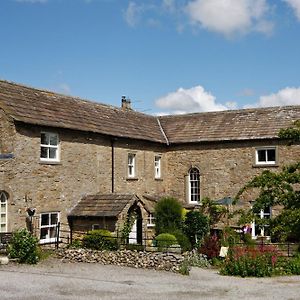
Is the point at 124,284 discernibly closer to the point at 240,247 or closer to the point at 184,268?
the point at 184,268

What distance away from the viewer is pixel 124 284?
57.1 ft

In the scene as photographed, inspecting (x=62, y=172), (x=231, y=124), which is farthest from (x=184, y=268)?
(x=231, y=124)

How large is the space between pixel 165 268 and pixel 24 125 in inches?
368

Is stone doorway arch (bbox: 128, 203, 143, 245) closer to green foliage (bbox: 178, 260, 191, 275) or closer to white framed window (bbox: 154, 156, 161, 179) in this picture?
white framed window (bbox: 154, 156, 161, 179)

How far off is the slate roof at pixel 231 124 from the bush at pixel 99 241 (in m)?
→ 12.6

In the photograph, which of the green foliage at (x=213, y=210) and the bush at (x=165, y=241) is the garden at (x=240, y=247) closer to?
the bush at (x=165, y=241)

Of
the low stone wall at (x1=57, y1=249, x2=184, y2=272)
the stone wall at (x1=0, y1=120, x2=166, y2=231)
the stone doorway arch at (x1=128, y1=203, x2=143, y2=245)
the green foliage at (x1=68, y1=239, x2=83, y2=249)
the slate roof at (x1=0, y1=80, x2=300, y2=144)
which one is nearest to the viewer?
the low stone wall at (x1=57, y1=249, x2=184, y2=272)

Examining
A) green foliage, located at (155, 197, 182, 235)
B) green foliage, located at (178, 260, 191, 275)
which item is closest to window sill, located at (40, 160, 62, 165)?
green foliage, located at (155, 197, 182, 235)

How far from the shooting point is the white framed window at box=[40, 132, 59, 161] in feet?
84.1

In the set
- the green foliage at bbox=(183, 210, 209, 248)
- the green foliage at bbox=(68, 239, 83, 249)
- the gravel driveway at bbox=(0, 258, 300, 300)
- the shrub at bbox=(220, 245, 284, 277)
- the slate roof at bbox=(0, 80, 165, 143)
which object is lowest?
the gravel driveway at bbox=(0, 258, 300, 300)

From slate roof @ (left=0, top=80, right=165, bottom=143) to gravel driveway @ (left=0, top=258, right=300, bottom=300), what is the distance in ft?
25.2

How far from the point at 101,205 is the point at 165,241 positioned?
3.77m

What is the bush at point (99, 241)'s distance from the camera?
2411 cm

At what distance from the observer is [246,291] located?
650 inches
